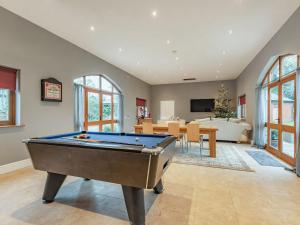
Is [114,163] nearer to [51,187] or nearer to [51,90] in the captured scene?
[51,187]

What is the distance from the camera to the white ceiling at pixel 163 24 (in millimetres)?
2945

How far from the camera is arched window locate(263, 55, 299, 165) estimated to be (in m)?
3.78

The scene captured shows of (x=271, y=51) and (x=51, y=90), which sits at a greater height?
(x=271, y=51)

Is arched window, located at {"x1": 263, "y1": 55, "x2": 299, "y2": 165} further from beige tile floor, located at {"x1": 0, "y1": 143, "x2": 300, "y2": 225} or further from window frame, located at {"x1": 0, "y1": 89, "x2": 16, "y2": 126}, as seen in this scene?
window frame, located at {"x1": 0, "y1": 89, "x2": 16, "y2": 126}

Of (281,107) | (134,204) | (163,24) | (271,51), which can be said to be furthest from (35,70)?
(281,107)

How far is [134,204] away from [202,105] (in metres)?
9.16

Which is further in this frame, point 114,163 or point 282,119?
point 282,119

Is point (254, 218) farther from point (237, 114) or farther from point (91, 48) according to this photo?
point (237, 114)

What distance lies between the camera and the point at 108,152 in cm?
161

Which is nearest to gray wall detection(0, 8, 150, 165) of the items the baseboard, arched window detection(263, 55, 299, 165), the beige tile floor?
the baseboard

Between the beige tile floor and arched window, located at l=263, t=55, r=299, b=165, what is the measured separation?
121cm

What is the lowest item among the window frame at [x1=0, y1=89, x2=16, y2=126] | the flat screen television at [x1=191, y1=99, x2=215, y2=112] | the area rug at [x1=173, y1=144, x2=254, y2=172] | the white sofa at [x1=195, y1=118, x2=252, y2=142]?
the area rug at [x1=173, y1=144, x2=254, y2=172]

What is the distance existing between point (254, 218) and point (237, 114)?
26.8 feet

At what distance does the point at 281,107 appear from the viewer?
4.27 meters
